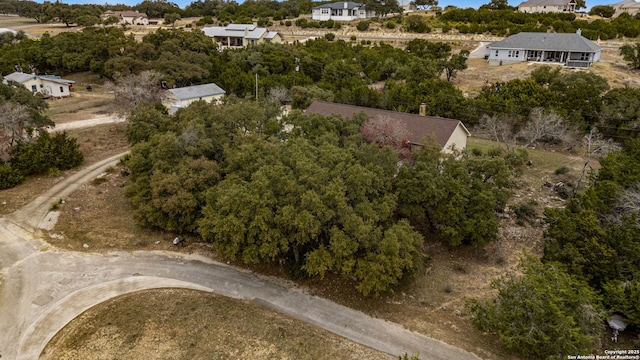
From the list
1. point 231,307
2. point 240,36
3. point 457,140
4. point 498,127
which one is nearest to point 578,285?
point 231,307

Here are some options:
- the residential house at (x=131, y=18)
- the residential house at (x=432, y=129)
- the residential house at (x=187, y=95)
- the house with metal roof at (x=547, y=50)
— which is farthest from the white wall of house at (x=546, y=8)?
the residential house at (x=131, y=18)

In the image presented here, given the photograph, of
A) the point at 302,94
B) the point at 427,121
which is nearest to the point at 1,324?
the point at 427,121

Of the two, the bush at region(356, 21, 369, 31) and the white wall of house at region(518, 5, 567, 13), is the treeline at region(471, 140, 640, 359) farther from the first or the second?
the white wall of house at region(518, 5, 567, 13)

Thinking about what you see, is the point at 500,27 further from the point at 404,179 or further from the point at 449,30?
the point at 404,179

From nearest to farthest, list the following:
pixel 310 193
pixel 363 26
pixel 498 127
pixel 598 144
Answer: pixel 310 193 < pixel 598 144 < pixel 498 127 < pixel 363 26

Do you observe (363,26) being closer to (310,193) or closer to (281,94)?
(281,94)

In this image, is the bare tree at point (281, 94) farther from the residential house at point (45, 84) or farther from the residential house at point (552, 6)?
the residential house at point (552, 6)
